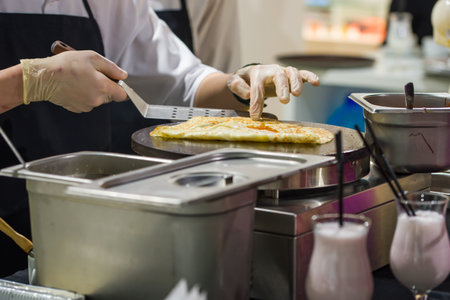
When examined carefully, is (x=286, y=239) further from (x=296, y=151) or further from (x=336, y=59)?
(x=336, y=59)

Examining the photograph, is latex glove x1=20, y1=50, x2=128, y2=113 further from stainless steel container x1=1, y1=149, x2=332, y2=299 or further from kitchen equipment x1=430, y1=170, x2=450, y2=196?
kitchen equipment x1=430, y1=170, x2=450, y2=196

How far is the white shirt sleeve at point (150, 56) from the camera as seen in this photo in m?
2.51

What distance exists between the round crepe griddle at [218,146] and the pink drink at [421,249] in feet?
1.18

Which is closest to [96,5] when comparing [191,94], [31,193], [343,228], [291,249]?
[191,94]

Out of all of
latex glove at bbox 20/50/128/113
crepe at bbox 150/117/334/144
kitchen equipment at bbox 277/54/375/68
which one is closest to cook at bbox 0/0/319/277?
latex glove at bbox 20/50/128/113

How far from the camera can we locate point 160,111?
1.98 m

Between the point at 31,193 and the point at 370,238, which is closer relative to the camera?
the point at 31,193

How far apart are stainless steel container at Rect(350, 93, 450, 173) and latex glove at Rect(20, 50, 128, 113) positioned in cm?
75

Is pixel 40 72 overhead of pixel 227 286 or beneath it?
overhead

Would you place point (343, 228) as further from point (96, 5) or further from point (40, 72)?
point (96, 5)

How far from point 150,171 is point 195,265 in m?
0.20

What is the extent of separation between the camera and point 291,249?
1.30 meters

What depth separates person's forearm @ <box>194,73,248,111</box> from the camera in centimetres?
235

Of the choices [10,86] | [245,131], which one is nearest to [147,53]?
[10,86]
